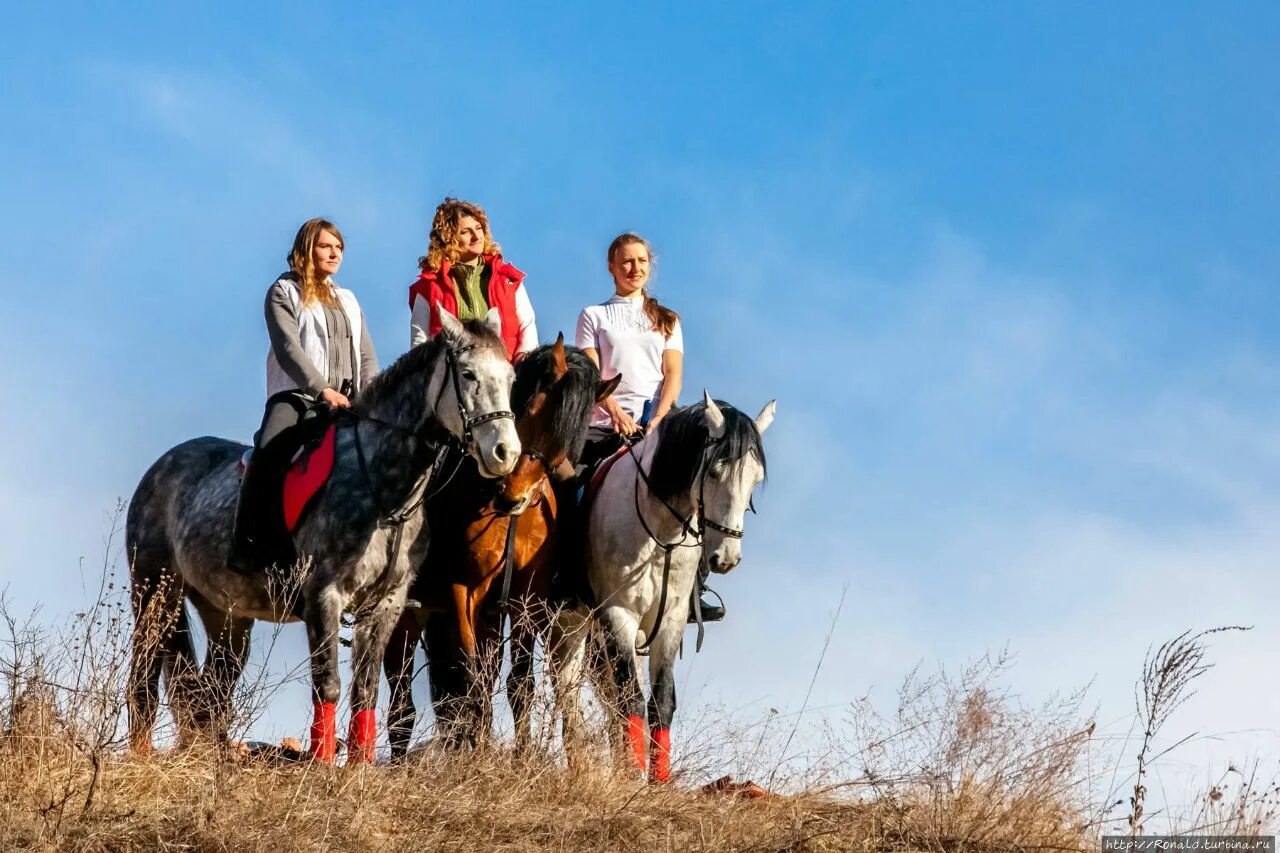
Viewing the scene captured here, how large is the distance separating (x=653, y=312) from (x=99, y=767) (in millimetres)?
5050

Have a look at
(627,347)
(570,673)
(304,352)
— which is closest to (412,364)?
(304,352)

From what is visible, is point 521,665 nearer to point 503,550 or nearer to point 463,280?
point 503,550

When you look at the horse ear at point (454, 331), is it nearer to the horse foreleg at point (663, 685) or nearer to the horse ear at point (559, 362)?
the horse ear at point (559, 362)

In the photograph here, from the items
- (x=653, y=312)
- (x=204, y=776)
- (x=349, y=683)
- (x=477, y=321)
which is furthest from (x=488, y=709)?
(x=653, y=312)

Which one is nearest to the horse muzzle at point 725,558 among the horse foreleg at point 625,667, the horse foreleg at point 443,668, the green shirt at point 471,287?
the horse foreleg at point 625,667

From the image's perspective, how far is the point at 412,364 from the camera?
10.5m

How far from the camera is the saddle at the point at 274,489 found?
10602mm

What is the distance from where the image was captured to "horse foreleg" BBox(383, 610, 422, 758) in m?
10.9

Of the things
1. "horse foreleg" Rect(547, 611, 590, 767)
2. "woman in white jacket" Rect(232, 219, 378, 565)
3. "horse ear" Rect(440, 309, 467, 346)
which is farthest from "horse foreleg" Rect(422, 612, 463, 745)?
"horse ear" Rect(440, 309, 467, 346)

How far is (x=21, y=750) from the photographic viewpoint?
29.0 ft

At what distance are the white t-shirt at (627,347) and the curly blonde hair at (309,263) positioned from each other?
5.83 feet

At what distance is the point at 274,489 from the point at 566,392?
1.87 metres

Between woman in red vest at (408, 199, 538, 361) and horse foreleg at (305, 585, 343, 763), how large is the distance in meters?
2.16

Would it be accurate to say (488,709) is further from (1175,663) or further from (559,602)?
(1175,663)
